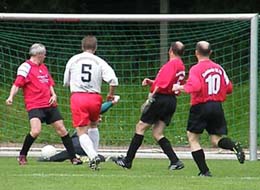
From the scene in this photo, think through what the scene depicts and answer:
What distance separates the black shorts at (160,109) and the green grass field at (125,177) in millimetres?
681

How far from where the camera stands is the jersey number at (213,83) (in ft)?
45.2

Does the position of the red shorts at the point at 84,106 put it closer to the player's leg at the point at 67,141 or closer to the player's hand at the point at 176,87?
the player's hand at the point at 176,87

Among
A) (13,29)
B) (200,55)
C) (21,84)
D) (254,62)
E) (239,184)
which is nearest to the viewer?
(239,184)

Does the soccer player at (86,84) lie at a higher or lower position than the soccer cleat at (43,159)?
higher

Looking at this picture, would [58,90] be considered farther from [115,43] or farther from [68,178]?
[68,178]

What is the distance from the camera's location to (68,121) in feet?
62.1

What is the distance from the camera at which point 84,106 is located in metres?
14.5

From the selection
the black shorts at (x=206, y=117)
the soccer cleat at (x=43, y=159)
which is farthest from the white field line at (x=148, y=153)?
the black shorts at (x=206, y=117)

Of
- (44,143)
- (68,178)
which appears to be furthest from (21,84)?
(44,143)

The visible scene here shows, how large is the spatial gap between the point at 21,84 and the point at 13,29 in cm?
352

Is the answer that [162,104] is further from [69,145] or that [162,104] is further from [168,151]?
[69,145]

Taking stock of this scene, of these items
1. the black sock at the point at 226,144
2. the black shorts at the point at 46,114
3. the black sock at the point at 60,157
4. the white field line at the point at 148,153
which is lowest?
the white field line at the point at 148,153

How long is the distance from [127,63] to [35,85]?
12.2ft
